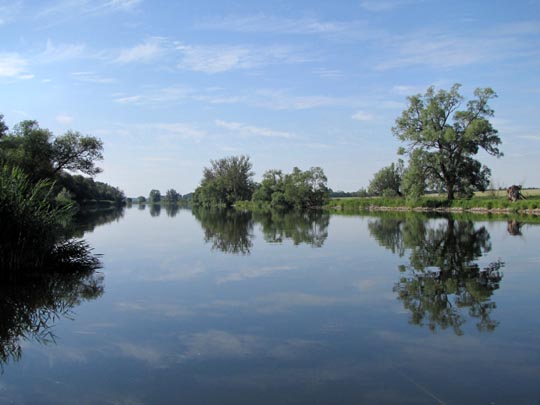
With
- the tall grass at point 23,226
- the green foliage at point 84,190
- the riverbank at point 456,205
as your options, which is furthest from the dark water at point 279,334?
the green foliage at point 84,190

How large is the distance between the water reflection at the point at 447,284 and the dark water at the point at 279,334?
51mm

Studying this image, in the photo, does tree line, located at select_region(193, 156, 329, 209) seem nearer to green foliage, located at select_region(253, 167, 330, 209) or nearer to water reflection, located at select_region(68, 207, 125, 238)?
green foliage, located at select_region(253, 167, 330, 209)

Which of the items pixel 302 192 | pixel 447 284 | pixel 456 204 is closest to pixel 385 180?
pixel 302 192

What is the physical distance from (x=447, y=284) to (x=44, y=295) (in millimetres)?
9181

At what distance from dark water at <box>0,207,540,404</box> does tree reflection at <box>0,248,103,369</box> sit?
48mm

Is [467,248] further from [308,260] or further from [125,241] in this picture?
[125,241]

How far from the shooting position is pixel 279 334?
23.6ft

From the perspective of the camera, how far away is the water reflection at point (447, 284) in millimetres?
7922

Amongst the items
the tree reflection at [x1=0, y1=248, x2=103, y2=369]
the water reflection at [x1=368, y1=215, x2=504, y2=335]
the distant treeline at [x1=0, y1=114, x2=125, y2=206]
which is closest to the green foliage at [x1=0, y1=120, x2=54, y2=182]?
the distant treeline at [x1=0, y1=114, x2=125, y2=206]

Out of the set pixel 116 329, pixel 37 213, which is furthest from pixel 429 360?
pixel 37 213

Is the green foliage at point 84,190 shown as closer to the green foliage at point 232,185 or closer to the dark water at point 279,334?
the green foliage at point 232,185

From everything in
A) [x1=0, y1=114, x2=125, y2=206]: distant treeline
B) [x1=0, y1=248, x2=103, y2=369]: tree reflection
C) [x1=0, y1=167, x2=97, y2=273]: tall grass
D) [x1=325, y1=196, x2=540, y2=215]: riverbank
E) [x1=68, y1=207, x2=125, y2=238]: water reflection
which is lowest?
[x1=0, y1=248, x2=103, y2=369]: tree reflection

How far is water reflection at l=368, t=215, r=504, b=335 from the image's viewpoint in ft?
26.0

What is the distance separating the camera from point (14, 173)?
11641 mm
